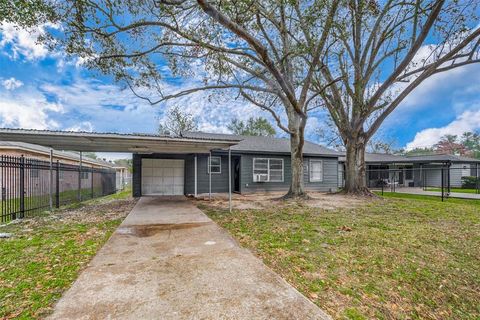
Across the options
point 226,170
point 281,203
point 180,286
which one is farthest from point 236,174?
point 180,286

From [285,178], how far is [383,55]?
817 centimetres

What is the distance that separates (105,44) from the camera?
8.15 metres

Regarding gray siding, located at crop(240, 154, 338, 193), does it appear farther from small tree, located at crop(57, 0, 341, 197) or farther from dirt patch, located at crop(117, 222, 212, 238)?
dirt patch, located at crop(117, 222, 212, 238)

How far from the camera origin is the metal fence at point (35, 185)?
6.57 meters

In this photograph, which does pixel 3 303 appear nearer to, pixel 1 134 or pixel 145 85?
pixel 1 134

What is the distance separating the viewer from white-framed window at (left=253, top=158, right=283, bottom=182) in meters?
14.6

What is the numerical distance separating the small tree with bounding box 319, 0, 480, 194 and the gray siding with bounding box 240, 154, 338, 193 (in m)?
3.49

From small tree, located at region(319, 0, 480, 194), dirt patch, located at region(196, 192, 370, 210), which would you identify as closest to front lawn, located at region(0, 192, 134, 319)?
dirt patch, located at region(196, 192, 370, 210)

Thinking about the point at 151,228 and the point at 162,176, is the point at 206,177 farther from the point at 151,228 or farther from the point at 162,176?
the point at 151,228

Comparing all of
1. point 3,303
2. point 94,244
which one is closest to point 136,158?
point 94,244

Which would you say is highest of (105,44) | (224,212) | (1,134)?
(105,44)

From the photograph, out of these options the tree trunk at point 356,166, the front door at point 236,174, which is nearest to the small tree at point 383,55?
the tree trunk at point 356,166

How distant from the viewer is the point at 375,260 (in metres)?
3.84

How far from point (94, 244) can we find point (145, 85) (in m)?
7.25
